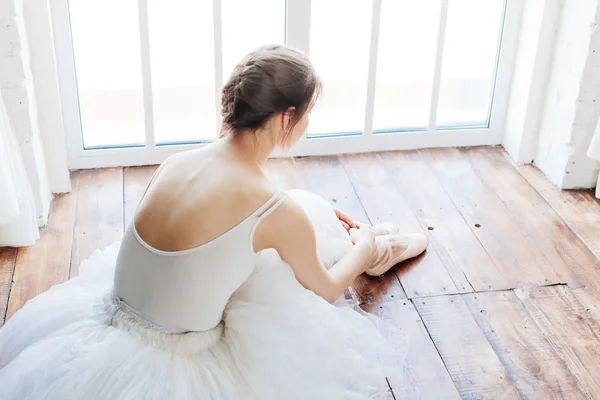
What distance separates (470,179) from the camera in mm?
2650

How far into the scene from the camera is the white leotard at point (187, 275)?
55.3 inches

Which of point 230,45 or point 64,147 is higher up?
point 230,45

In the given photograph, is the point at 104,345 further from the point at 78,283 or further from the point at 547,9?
the point at 547,9

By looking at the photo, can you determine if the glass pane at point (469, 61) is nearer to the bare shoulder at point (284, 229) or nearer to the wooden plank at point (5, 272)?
the bare shoulder at point (284, 229)

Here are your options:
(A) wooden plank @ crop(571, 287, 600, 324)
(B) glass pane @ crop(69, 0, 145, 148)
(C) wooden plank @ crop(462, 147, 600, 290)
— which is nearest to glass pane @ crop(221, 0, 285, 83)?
(B) glass pane @ crop(69, 0, 145, 148)

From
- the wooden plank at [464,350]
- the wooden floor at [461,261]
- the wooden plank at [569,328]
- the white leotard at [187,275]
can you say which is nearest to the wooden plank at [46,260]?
the wooden floor at [461,261]

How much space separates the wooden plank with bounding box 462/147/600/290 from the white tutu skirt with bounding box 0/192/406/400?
0.77 metres

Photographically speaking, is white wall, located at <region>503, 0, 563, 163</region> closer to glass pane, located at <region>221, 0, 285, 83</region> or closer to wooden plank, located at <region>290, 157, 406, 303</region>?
wooden plank, located at <region>290, 157, 406, 303</region>

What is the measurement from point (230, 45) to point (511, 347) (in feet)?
4.48

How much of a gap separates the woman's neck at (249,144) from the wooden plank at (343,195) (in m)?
0.64

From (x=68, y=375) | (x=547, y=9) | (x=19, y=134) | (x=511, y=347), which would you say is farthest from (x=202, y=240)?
(x=547, y=9)

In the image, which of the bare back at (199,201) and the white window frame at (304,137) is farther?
the white window frame at (304,137)

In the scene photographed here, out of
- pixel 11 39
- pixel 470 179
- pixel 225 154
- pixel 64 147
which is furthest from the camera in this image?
pixel 470 179

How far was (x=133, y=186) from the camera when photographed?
8.37 feet
